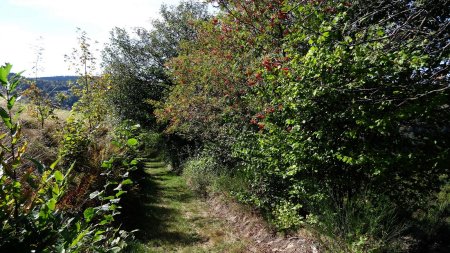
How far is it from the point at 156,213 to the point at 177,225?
3.22 feet

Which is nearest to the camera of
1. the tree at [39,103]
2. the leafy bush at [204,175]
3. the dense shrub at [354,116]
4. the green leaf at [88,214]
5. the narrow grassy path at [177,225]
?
the green leaf at [88,214]

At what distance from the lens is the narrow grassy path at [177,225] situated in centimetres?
633

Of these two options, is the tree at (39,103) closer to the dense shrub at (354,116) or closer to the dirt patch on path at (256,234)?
the dirt patch on path at (256,234)

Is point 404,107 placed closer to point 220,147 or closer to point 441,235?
point 441,235

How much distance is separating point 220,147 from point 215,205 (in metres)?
2.00

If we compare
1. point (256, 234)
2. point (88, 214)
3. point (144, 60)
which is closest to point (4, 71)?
point (88, 214)

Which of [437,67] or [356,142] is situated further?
[356,142]

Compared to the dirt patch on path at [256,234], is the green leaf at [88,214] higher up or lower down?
higher up

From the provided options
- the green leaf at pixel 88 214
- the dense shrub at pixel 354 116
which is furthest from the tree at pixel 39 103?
the green leaf at pixel 88 214

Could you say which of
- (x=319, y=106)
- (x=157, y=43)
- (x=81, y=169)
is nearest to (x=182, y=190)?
(x=81, y=169)

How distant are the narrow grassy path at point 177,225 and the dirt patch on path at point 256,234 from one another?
0.80ft

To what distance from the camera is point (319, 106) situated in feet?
16.2

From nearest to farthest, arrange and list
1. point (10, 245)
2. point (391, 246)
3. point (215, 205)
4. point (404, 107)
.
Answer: point (10, 245), point (404, 107), point (391, 246), point (215, 205)

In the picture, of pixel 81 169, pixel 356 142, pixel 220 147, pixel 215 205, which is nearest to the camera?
pixel 356 142
